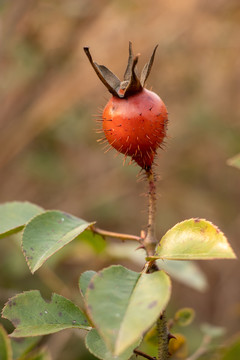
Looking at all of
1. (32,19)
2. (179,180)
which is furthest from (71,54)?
(179,180)

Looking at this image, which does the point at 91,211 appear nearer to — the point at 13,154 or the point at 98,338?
the point at 13,154

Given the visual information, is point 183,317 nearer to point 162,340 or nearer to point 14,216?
point 162,340

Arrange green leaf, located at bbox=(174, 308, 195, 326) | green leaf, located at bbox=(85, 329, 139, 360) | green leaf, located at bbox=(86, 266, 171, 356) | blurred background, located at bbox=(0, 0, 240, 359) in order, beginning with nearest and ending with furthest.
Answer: green leaf, located at bbox=(86, 266, 171, 356) < green leaf, located at bbox=(85, 329, 139, 360) < green leaf, located at bbox=(174, 308, 195, 326) < blurred background, located at bbox=(0, 0, 240, 359)

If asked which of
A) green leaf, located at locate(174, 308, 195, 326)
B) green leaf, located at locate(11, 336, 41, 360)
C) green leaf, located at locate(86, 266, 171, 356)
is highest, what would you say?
green leaf, located at locate(86, 266, 171, 356)

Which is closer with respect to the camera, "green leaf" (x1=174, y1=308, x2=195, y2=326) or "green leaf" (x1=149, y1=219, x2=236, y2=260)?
"green leaf" (x1=149, y1=219, x2=236, y2=260)

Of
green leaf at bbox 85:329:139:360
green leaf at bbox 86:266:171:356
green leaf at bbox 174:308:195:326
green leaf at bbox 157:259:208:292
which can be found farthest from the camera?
green leaf at bbox 157:259:208:292

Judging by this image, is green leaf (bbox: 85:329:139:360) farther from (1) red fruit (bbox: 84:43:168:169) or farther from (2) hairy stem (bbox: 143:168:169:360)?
(1) red fruit (bbox: 84:43:168:169)

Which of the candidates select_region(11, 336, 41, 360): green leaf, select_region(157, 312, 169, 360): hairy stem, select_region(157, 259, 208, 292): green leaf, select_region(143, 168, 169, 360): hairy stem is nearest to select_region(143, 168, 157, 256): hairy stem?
select_region(143, 168, 169, 360): hairy stem
